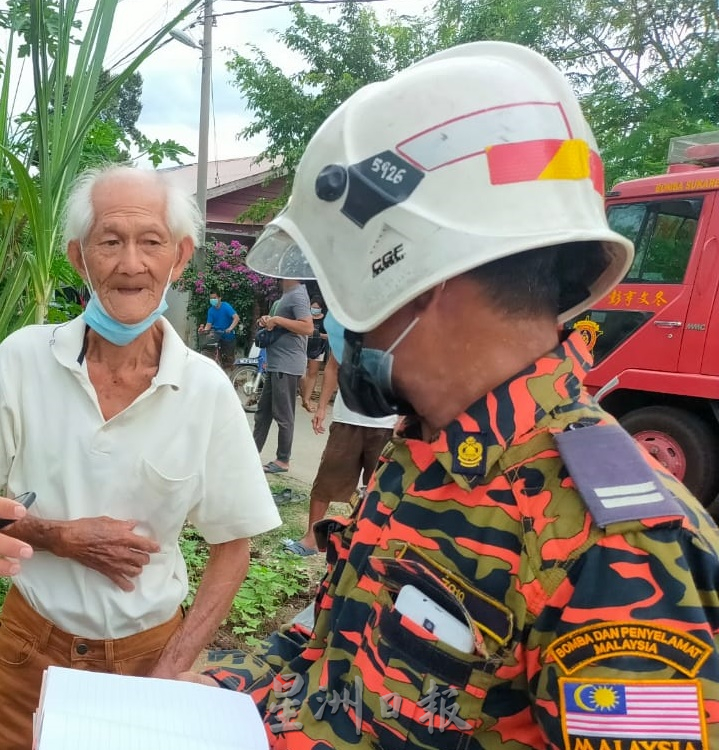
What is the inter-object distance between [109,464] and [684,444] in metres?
4.89

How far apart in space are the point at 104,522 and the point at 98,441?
0.19 metres

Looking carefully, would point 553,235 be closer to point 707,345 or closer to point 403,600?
point 403,600

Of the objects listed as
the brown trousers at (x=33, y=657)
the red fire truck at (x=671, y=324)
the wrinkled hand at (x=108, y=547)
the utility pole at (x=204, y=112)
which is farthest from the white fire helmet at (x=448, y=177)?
the utility pole at (x=204, y=112)

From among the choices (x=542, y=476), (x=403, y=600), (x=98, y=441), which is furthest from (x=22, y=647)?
(x=542, y=476)

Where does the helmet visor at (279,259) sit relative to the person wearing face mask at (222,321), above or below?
above

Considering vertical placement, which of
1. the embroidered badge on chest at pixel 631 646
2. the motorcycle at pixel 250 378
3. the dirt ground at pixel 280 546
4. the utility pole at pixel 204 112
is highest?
the utility pole at pixel 204 112

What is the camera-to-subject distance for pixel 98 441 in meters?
1.68

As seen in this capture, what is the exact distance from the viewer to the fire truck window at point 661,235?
5.40 metres

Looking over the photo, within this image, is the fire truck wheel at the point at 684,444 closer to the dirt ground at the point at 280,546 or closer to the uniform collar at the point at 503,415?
the dirt ground at the point at 280,546

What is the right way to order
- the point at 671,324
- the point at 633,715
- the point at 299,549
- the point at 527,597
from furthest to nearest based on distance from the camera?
the point at 671,324 < the point at 299,549 < the point at 527,597 < the point at 633,715

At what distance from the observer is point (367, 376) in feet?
3.63

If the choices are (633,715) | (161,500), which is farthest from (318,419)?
(633,715)

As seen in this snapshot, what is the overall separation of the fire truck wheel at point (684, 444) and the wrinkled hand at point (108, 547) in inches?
183

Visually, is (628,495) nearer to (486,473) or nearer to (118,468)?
(486,473)
